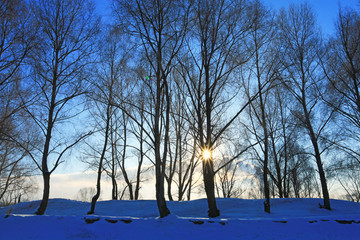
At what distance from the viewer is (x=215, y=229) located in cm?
735

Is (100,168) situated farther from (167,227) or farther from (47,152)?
(167,227)

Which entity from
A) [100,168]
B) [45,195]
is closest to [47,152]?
[45,195]

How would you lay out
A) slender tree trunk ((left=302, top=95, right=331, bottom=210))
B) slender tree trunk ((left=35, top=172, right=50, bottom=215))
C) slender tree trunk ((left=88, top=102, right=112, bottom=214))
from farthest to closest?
slender tree trunk ((left=302, top=95, right=331, bottom=210)) < slender tree trunk ((left=88, top=102, right=112, bottom=214)) < slender tree trunk ((left=35, top=172, right=50, bottom=215))

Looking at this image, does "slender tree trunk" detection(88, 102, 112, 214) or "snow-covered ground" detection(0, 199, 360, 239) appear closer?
"snow-covered ground" detection(0, 199, 360, 239)

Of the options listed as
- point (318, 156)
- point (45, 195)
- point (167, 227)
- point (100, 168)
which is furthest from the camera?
point (318, 156)

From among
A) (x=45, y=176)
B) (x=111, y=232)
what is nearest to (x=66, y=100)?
(x=45, y=176)

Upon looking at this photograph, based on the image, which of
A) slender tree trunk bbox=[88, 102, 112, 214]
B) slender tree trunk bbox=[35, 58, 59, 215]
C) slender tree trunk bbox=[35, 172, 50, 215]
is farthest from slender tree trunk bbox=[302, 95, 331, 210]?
slender tree trunk bbox=[35, 172, 50, 215]

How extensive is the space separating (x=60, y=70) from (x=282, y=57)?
11557mm

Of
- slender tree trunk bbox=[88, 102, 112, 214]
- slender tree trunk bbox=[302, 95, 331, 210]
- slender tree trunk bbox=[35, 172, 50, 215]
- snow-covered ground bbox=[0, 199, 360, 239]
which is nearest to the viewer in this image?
snow-covered ground bbox=[0, 199, 360, 239]

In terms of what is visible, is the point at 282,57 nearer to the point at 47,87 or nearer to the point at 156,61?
the point at 156,61

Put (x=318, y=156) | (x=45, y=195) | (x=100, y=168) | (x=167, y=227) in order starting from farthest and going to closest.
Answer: (x=318, y=156), (x=100, y=168), (x=45, y=195), (x=167, y=227)

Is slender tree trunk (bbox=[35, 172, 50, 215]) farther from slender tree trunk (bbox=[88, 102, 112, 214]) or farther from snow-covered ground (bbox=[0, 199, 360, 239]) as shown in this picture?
slender tree trunk (bbox=[88, 102, 112, 214])

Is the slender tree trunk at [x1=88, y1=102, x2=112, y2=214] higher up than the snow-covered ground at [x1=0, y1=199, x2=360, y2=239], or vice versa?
the slender tree trunk at [x1=88, y1=102, x2=112, y2=214]

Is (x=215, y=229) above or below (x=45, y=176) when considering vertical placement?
below
